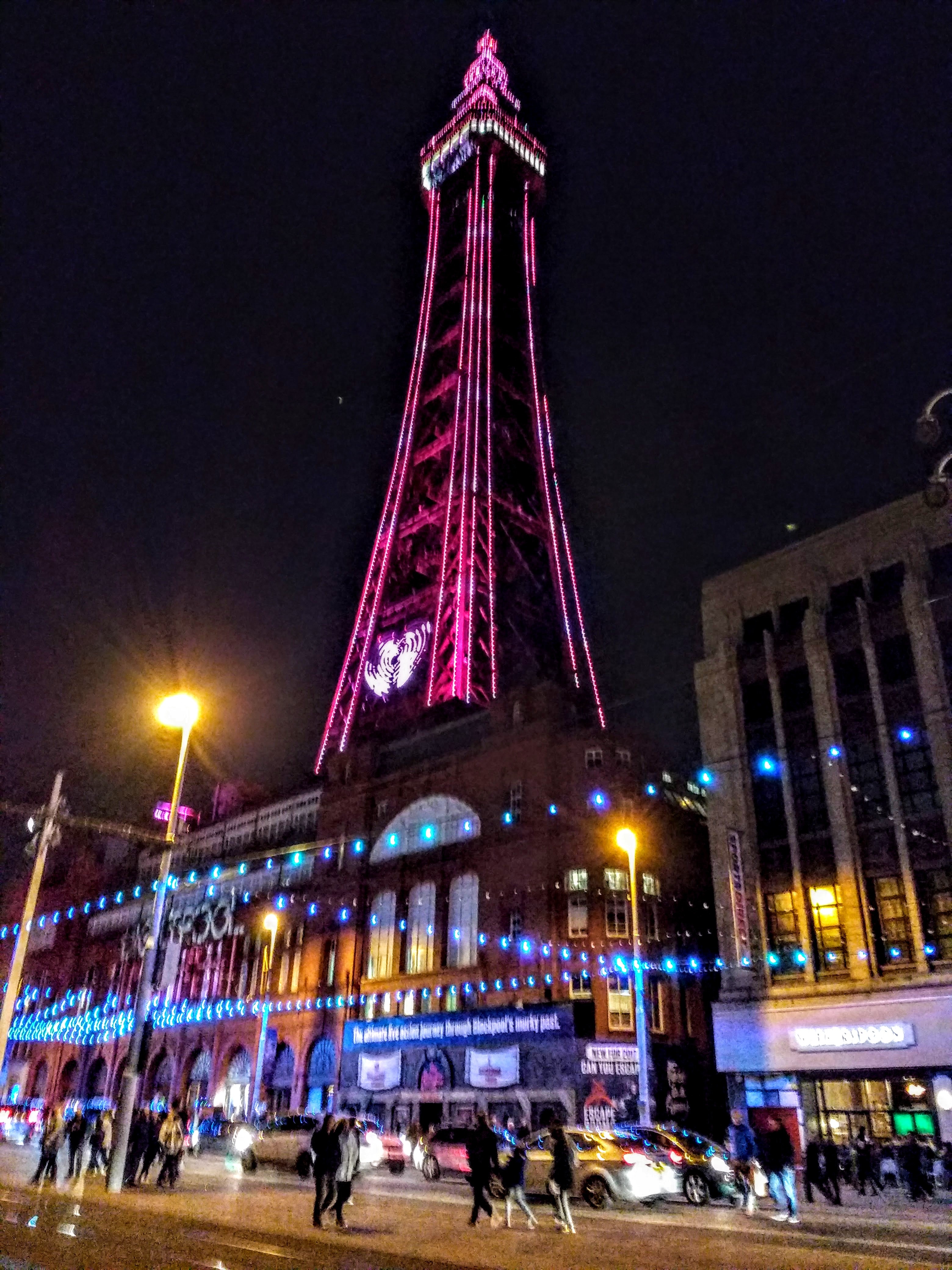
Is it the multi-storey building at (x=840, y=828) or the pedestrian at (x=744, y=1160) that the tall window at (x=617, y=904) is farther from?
the pedestrian at (x=744, y=1160)

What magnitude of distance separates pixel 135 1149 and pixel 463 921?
26.9m

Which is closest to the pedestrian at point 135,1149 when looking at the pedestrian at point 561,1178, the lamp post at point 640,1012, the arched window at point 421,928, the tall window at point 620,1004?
the pedestrian at point 561,1178

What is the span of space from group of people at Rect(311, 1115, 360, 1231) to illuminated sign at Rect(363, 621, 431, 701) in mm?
47259

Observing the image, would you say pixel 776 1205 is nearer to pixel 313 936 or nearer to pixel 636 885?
pixel 636 885

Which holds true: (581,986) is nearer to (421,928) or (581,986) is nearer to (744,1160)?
(421,928)

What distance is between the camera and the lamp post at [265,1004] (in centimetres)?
4472

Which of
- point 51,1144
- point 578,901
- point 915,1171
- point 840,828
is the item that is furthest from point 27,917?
point 840,828

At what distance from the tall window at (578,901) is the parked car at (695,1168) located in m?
18.9

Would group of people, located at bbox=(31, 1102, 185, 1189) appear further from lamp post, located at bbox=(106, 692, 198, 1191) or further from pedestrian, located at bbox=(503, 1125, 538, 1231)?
pedestrian, located at bbox=(503, 1125, 538, 1231)

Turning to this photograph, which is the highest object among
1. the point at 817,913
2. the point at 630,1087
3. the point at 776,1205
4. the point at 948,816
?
the point at 948,816

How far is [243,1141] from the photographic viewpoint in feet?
97.6

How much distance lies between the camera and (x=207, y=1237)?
514 inches

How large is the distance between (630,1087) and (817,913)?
10.1 m

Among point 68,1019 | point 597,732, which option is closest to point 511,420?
point 597,732
